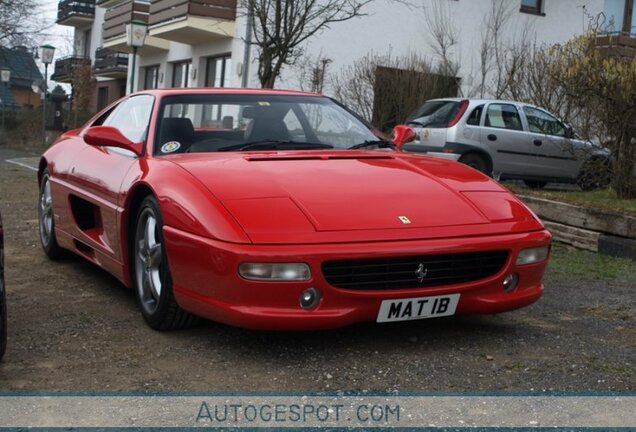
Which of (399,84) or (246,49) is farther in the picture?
(246,49)

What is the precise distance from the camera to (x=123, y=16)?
84.7 ft

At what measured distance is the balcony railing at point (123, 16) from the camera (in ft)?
81.8

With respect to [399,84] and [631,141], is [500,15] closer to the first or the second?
[399,84]

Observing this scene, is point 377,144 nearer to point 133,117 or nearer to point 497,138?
point 133,117

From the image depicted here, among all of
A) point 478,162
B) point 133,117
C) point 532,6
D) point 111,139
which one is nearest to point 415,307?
point 111,139

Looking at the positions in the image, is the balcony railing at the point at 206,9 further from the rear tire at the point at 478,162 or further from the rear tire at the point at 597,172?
the rear tire at the point at 597,172

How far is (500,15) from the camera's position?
22016 millimetres

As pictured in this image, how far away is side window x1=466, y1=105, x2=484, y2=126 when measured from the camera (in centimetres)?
1166

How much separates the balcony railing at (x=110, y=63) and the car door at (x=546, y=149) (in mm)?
20769

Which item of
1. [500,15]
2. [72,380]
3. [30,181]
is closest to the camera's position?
[72,380]

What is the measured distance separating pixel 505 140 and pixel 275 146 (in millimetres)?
7788

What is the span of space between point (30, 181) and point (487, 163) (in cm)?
739

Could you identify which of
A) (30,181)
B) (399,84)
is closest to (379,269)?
(30,181)

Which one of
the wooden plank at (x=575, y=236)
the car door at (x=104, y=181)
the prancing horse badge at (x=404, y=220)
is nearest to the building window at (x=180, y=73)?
the wooden plank at (x=575, y=236)
